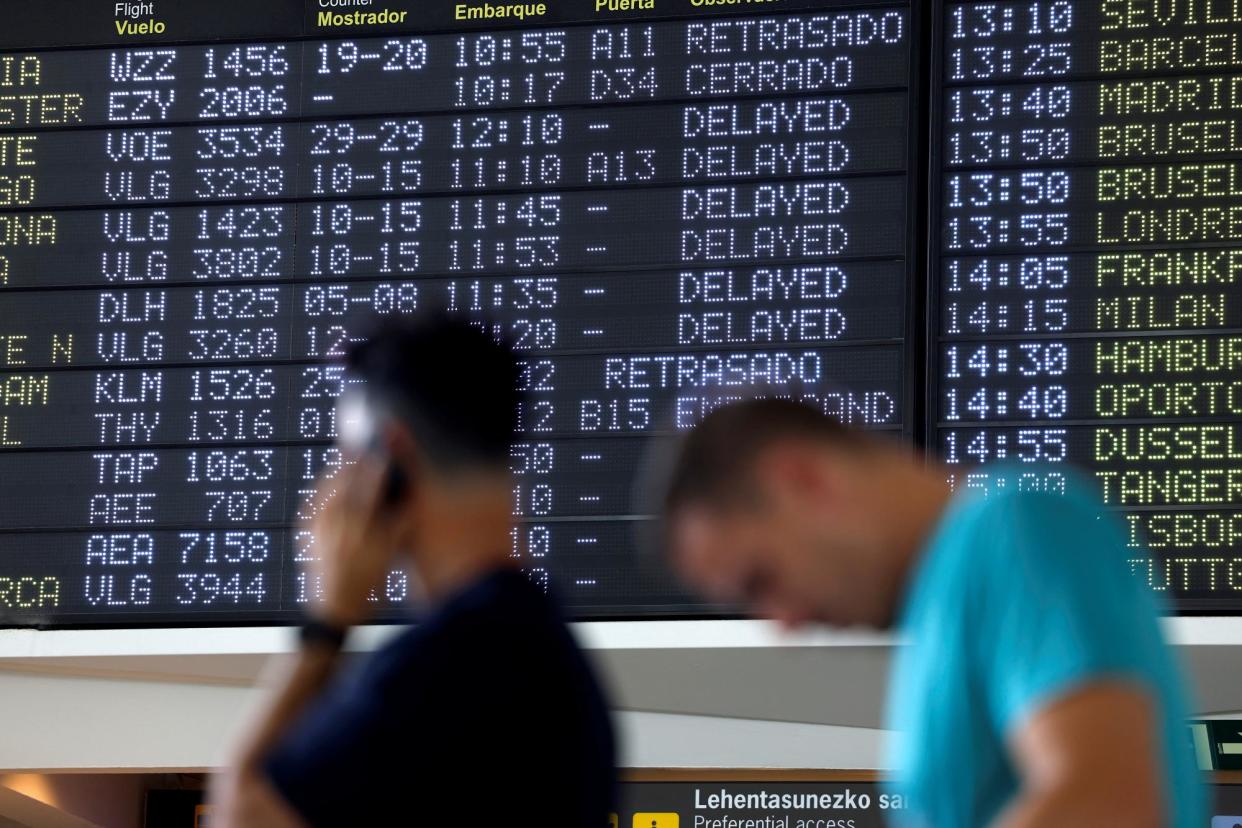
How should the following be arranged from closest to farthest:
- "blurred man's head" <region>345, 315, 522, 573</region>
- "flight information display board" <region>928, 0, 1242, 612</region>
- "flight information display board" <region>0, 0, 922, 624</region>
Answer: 1. "blurred man's head" <region>345, 315, 522, 573</region>
2. "flight information display board" <region>928, 0, 1242, 612</region>
3. "flight information display board" <region>0, 0, 922, 624</region>

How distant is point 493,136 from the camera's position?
6.44 meters

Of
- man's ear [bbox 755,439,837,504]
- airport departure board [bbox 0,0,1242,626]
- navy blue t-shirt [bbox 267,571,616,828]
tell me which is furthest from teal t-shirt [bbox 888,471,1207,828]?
airport departure board [bbox 0,0,1242,626]

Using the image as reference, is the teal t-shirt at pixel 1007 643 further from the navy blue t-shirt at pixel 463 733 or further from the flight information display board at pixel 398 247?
the flight information display board at pixel 398 247

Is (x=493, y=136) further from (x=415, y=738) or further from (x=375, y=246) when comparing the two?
(x=415, y=738)

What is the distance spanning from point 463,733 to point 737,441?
32 centimetres

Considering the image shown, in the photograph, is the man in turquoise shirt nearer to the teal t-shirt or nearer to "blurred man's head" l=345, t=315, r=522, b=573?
the teal t-shirt

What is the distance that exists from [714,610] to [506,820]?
450 centimetres

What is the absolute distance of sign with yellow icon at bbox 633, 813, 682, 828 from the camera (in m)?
6.82

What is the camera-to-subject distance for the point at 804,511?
1601 mm

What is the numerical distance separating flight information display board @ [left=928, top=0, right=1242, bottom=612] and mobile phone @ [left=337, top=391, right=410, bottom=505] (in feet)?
13.7

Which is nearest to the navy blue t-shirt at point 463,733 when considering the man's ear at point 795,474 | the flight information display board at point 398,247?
the man's ear at point 795,474

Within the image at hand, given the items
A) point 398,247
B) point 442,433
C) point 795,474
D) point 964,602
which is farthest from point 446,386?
point 398,247

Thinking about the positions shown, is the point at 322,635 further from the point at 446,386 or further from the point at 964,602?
the point at 964,602

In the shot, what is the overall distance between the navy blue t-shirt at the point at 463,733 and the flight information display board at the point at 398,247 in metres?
4.38
